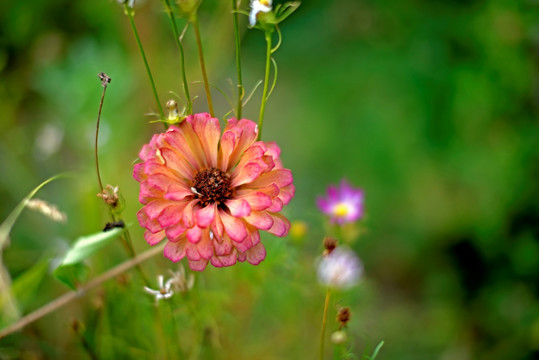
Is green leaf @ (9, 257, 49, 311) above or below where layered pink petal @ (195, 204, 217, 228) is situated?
below

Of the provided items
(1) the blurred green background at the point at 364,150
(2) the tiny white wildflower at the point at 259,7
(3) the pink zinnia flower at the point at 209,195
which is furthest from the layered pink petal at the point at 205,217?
(1) the blurred green background at the point at 364,150

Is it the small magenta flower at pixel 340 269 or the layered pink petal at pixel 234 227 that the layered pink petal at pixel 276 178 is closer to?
the layered pink petal at pixel 234 227

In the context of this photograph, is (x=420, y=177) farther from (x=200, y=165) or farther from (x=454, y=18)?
(x=200, y=165)

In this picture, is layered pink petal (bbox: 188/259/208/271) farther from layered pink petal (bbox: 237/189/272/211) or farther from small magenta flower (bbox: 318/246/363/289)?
small magenta flower (bbox: 318/246/363/289)

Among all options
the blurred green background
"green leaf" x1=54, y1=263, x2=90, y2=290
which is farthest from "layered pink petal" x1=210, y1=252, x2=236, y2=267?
the blurred green background

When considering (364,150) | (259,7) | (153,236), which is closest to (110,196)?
(153,236)

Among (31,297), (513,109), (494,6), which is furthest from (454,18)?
(31,297)

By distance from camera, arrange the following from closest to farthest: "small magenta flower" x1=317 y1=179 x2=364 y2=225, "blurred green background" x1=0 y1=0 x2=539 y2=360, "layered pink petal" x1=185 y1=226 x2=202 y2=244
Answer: "layered pink petal" x1=185 y1=226 x2=202 y2=244 → "small magenta flower" x1=317 y1=179 x2=364 y2=225 → "blurred green background" x1=0 y1=0 x2=539 y2=360

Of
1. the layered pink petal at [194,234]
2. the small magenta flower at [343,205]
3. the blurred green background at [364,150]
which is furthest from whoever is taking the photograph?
the blurred green background at [364,150]
